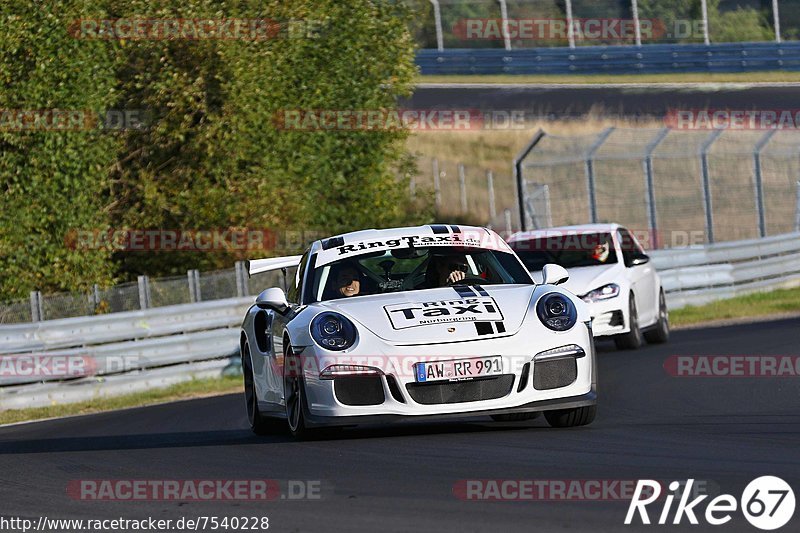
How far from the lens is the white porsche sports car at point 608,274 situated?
16.7 metres

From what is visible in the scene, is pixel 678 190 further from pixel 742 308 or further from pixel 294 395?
pixel 294 395

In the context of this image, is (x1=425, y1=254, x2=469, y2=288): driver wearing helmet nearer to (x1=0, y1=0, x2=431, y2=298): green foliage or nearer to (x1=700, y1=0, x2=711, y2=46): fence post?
(x1=0, y1=0, x2=431, y2=298): green foliage

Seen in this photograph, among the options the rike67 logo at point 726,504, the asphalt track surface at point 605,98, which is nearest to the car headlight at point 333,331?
the rike67 logo at point 726,504

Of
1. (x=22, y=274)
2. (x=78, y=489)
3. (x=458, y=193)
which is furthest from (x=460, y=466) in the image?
(x=458, y=193)

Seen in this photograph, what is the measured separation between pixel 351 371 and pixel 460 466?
1.44 metres

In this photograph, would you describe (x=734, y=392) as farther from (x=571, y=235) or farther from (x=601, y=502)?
(x=571, y=235)

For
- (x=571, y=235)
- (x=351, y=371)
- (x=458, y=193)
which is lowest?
(x=458, y=193)

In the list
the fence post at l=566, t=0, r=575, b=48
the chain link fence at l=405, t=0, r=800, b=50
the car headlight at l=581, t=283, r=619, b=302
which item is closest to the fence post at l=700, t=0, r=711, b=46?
the chain link fence at l=405, t=0, r=800, b=50

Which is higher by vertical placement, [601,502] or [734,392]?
[601,502]

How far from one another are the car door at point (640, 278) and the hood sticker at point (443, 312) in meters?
7.72

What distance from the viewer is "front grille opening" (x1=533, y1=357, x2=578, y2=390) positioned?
9.02 m

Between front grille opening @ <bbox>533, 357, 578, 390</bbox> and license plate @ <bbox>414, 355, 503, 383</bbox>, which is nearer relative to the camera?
license plate @ <bbox>414, 355, 503, 383</bbox>

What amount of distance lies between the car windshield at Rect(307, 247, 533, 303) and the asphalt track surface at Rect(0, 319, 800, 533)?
0.91 meters

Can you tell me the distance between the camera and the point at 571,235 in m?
17.7
